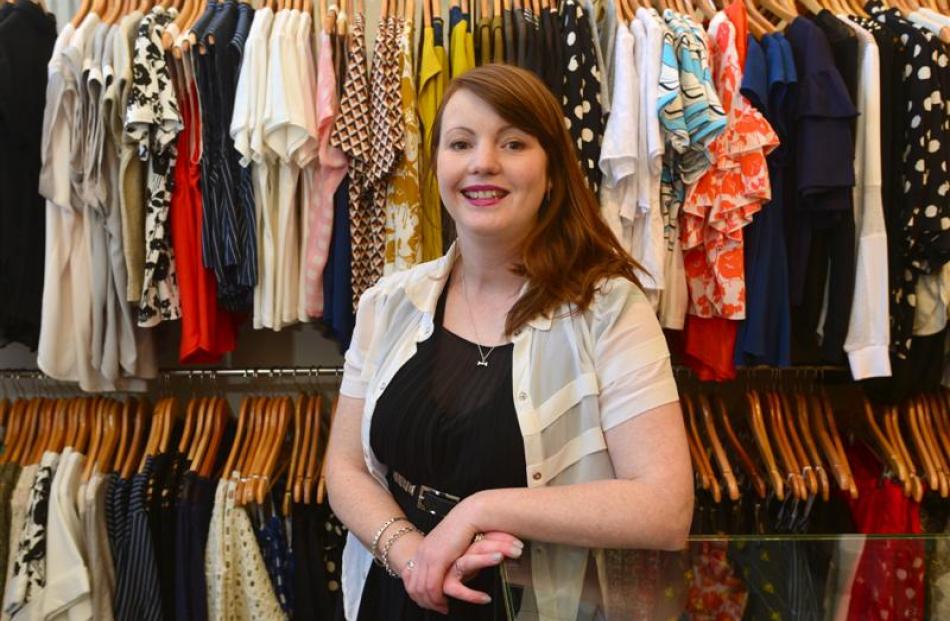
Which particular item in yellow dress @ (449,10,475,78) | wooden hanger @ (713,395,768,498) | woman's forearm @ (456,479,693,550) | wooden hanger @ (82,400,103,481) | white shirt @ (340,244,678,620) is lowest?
wooden hanger @ (713,395,768,498)

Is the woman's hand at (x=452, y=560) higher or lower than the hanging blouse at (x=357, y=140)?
lower

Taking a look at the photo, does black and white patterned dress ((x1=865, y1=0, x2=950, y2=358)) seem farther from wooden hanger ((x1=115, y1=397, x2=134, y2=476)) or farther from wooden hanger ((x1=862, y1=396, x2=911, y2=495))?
wooden hanger ((x1=115, y1=397, x2=134, y2=476))

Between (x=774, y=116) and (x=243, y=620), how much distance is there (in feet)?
6.24

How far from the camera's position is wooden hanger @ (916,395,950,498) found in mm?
1898

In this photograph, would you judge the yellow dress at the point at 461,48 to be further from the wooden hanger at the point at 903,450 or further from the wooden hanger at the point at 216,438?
the wooden hanger at the point at 903,450

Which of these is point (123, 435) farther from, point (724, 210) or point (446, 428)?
point (724, 210)

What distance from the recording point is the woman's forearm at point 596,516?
873 millimetres

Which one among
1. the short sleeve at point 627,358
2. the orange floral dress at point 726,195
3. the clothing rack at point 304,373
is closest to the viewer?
the short sleeve at point 627,358

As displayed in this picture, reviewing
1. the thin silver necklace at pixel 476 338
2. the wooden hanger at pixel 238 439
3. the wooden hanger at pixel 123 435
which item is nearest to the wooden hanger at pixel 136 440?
the wooden hanger at pixel 123 435

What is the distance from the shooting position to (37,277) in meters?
1.89

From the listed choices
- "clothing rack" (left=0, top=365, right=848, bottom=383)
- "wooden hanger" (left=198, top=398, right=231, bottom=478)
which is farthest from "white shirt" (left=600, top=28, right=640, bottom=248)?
"wooden hanger" (left=198, top=398, right=231, bottom=478)

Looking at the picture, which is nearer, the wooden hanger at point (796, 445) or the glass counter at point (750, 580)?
the glass counter at point (750, 580)

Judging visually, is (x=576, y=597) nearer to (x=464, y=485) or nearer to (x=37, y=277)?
(x=464, y=485)

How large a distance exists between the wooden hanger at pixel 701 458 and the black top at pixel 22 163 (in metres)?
1.85
